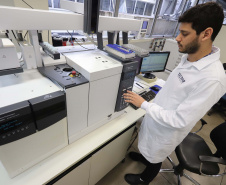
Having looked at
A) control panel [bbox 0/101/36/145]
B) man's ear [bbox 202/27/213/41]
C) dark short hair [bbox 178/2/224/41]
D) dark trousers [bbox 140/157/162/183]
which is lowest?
dark trousers [bbox 140/157/162/183]

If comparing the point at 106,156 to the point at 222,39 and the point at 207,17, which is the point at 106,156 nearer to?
the point at 207,17

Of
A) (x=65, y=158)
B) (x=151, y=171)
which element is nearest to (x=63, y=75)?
(x=65, y=158)

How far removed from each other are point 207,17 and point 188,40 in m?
0.14

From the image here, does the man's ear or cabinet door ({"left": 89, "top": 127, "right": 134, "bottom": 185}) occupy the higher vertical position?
the man's ear

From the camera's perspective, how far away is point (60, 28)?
787 mm

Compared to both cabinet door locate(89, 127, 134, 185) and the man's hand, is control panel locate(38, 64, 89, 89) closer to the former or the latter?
the man's hand

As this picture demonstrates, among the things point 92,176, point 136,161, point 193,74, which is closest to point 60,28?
point 193,74

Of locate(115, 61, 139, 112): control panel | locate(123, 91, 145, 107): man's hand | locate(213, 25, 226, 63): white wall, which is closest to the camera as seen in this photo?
locate(115, 61, 139, 112): control panel

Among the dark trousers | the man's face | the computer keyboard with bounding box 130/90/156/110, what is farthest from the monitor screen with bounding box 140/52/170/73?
the dark trousers

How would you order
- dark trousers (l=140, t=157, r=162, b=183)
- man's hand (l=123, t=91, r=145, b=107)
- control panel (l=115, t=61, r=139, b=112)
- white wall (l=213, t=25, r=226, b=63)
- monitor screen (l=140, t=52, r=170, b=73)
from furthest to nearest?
1. white wall (l=213, t=25, r=226, b=63)
2. monitor screen (l=140, t=52, r=170, b=73)
3. dark trousers (l=140, t=157, r=162, b=183)
4. man's hand (l=123, t=91, r=145, b=107)
5. control panel (l=115, t=61, r=139, b=112)

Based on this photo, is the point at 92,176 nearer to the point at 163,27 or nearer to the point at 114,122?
the point at 114,122

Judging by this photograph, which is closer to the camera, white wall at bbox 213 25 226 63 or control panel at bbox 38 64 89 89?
control panel at bbox 38 64 89 89

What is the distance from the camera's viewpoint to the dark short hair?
720 millimetres

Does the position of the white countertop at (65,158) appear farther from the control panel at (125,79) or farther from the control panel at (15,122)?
the control panel at (15,122)
